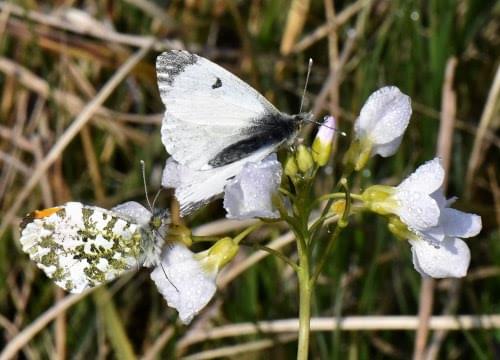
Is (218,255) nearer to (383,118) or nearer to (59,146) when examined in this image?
(383,118)

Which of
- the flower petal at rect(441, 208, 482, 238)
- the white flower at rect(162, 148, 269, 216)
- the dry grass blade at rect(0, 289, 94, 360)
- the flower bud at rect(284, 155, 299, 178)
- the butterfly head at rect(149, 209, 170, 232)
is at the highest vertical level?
the flower bud at rect(284, 155, 299, 178)

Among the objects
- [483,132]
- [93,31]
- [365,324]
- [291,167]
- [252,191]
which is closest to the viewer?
[252,191]

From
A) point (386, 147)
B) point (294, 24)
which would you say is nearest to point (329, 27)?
point (294, 24)

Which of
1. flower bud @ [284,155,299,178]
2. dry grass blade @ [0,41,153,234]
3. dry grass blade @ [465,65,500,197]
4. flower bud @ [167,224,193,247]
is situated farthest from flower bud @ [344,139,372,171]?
dry grass blade @ [0,41,153,234]

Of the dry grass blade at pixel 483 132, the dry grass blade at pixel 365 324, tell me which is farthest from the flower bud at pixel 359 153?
the dry grass blade at pixel 483 132

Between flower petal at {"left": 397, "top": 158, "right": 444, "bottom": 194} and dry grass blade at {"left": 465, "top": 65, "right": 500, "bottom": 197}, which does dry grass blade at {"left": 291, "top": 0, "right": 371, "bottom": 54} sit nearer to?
dry grass blade at {"left": 465, "top": 65, "right": 500, "bottom": 197}
